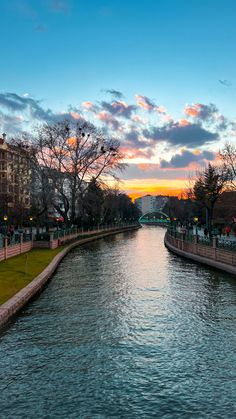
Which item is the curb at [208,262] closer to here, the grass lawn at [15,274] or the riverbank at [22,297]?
the riverbank at [22,297]

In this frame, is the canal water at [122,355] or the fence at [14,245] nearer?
the canal water at [122,355]

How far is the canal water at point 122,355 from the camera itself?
8.27 m

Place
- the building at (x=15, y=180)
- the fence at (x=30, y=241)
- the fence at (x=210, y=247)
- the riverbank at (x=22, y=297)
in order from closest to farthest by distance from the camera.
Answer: the riverbank at (x=22, y=297)
the fence at (x=210, y=247)
the fence at (x=30, y=241)
the building at (x=15, y=180)

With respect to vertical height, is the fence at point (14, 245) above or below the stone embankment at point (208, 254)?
above

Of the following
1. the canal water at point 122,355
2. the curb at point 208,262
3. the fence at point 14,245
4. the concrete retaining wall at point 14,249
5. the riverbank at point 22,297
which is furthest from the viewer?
the fence at point 14,245

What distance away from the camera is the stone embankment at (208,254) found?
88.4 ft

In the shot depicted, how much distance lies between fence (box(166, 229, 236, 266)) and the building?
Result: 2341 cm

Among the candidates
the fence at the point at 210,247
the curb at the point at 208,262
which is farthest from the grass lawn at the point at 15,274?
the fence at the point at 210,247

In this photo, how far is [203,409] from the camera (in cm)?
808

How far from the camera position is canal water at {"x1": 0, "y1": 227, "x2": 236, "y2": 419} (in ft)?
27.1

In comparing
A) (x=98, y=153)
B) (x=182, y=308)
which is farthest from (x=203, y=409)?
(x=98, y=153)

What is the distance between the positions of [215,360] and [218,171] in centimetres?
5750

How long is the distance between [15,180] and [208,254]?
3578 cm

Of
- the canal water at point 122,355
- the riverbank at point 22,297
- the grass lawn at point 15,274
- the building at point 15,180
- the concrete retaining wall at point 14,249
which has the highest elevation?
the building at point 15,180
